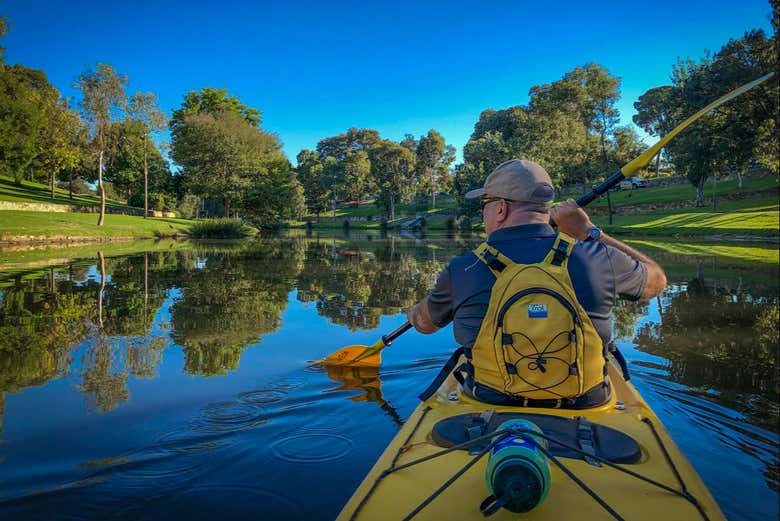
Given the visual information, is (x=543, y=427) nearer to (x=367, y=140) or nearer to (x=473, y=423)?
(x=473, y=423)

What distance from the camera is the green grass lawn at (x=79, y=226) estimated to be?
27.1 metres

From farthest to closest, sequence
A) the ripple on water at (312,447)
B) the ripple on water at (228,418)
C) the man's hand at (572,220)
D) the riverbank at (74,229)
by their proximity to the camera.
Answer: the riverbank at (74,229)
the ripple on water at (228,418)
the ripple on water at (312,447)
the man's hand at (572,220)

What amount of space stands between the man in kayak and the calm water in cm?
145

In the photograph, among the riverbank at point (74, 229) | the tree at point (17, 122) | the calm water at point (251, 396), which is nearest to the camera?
the calm water at point (251, 396)

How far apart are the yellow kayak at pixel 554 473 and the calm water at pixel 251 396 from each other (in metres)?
1.10

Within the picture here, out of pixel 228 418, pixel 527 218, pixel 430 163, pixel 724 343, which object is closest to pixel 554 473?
pixel 527 218

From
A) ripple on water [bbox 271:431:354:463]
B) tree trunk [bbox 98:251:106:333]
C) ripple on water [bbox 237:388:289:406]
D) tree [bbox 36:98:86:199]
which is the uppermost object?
tree [bbox 36:98:86:199]

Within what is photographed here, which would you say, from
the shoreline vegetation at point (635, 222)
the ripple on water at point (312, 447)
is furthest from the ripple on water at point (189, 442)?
the shoreline vegetation at point (635, 222)

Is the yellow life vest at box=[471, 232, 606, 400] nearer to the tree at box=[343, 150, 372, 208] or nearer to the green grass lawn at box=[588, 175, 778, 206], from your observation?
the green grass lawn at box=[588, 175, 778, 206]

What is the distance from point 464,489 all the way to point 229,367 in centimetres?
472

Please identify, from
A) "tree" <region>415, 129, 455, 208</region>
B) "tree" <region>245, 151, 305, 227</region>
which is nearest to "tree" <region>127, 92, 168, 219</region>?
"tree" <region>245, 151, 305, 227</region>

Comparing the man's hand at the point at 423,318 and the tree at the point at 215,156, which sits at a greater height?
the tree at the point at 215,156

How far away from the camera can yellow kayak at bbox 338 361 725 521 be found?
1.79m

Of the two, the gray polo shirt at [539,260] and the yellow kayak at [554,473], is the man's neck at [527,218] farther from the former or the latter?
the yellow kayak at [554,473]
